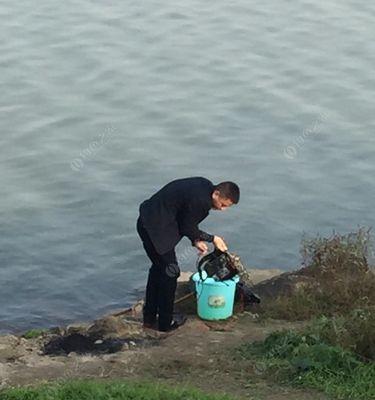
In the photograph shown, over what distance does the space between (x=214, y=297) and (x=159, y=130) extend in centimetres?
903

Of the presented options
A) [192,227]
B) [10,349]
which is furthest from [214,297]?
[10,349]

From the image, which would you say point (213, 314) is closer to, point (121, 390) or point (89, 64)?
point (121, 390)

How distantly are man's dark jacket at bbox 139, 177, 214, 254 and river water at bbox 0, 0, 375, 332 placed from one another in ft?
11.3

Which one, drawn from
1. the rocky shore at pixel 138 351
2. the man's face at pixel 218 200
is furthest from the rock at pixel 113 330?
the man's face at pixel 218 200

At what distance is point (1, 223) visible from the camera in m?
17.4

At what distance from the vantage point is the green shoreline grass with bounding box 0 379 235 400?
902 cm

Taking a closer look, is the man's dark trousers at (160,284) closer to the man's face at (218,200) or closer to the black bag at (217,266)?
the black bag at (217,266)

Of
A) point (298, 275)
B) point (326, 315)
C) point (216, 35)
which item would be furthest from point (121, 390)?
point (216, 35)

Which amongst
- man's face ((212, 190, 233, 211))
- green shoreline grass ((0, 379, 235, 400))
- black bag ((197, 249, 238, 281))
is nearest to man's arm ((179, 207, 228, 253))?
man's face ((212, 190, 233, 211))

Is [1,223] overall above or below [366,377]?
below

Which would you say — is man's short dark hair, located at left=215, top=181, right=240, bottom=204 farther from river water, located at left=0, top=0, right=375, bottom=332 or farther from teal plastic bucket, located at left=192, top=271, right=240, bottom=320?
river water, located at left=0, top=0, right=375, bottom=332

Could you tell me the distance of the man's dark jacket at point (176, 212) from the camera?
1160 centimetres

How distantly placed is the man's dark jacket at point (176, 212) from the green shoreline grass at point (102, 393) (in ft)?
8.50

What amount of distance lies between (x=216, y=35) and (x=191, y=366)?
1735 centimetres
